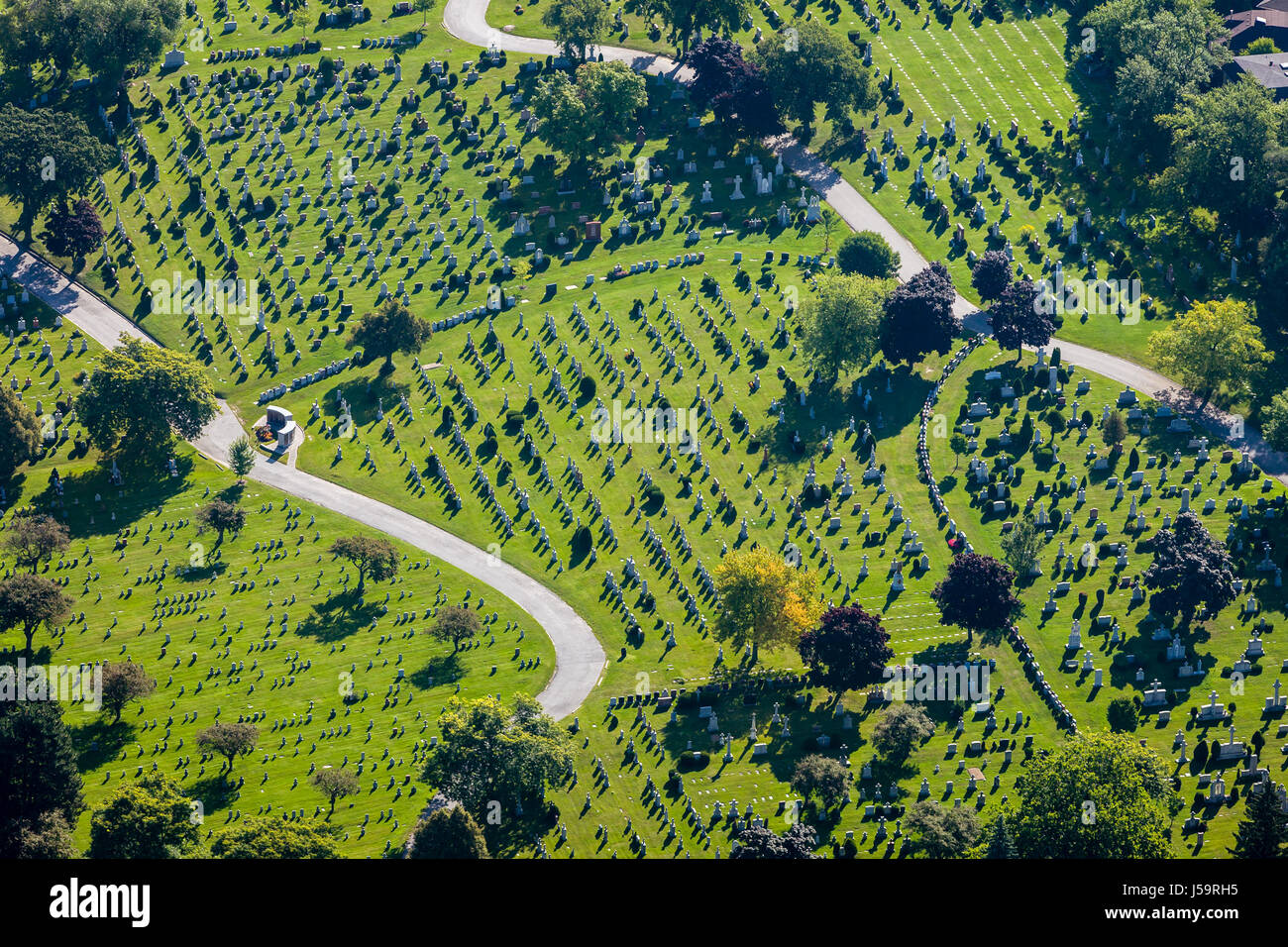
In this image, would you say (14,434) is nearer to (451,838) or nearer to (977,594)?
(451,838)

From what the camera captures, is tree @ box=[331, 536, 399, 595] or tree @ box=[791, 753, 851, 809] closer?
tree @ box=[791, 753, 851, 809]

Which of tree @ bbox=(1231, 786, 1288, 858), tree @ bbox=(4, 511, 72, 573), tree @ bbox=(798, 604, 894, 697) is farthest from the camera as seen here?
tree @ bbox=(4, 511, 72, 573)

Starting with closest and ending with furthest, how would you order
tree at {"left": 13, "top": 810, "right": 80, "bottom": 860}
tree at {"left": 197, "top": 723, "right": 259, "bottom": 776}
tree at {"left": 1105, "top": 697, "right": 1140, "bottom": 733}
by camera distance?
tree at {"left": 13, "top": 810, "right": 80, "bottom": 860} < tree at {"left": 197, "top": 723, "right": 259, "bottom": 776} < tree at {"left": 1105, "top": 697, "right": 1140, "bottom": 733}

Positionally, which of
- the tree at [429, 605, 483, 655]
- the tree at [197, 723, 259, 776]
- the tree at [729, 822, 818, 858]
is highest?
the tree at [429, 605, 483, 655]

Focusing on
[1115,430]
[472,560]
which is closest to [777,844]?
[472,560]

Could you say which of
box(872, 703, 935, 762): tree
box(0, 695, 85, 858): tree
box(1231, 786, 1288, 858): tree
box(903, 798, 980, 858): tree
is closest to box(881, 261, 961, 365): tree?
box(872, 703, 935, 762): tree

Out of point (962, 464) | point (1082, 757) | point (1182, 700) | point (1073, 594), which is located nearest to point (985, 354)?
point (962, 464)

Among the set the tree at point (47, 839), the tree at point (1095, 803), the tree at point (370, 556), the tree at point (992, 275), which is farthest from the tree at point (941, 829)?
the tree at point (992, 275)

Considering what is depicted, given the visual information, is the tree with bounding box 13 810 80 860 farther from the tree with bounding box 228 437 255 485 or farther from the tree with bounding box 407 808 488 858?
the tree with bounding box 228 437 255 485
